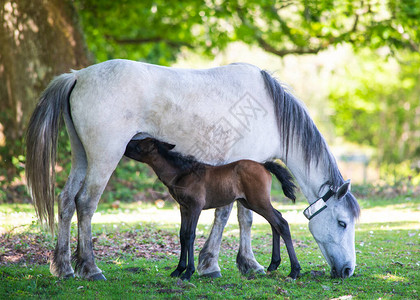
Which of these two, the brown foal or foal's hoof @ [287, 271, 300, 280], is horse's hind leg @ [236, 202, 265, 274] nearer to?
the brown foal

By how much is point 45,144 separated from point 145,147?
105cm

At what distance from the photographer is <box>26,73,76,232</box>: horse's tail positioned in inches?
191

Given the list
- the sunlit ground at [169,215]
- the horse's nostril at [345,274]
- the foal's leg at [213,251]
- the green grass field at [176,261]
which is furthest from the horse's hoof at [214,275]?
the sunlit ground at [169,215]

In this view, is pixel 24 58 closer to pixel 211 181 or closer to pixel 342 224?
pixel 211 181

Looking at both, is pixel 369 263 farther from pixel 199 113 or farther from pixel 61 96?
pixel 61 96

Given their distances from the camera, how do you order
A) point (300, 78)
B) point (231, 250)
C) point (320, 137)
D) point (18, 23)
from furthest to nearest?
point (300, 78) < point (18, 23) < point (231, 250) < point (320, 137)

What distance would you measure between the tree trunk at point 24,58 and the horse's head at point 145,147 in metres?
5.63

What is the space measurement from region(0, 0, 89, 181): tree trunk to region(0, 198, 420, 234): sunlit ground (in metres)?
1.99

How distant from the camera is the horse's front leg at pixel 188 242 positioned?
487 cm

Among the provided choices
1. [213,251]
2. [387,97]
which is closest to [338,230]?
[213,251]

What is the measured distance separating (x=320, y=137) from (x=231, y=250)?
220 cm

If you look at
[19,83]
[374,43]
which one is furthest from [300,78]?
[19,83]

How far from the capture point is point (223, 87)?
211 inches

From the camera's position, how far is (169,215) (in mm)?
9172
